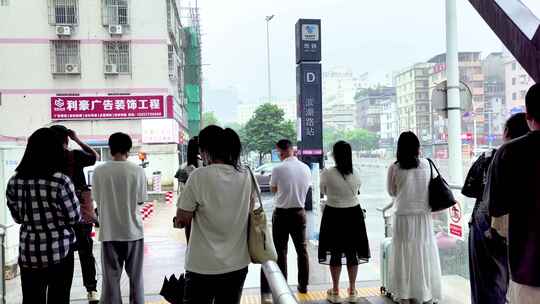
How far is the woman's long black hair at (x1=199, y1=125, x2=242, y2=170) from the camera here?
74.2 inches

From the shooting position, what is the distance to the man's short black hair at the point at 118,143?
2.92 meters

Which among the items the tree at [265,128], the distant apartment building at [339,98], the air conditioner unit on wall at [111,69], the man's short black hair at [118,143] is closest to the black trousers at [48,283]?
the man's short black hair at [118,143]

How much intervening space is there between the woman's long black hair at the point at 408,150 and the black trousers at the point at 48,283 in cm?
195

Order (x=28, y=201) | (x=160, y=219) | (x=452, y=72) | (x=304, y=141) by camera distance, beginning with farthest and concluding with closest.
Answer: (x=160, y=219)
(x=304, y=141)
(x=452, y=72)
(x=28, y=201)

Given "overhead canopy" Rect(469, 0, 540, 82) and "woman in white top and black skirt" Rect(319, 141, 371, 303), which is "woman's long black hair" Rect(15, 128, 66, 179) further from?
"overhead canopy" Rect(469, 0, 540, 82)

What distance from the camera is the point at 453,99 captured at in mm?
4148

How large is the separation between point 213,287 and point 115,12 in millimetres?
13253

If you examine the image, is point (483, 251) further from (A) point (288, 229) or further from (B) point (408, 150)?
(A) point (288, 229)

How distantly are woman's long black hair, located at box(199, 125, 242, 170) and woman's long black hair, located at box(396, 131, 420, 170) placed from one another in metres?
1.42

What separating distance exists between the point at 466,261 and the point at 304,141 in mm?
3382

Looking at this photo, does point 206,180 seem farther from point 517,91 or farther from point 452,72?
point 452,72

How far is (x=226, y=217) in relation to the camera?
6.05 feet

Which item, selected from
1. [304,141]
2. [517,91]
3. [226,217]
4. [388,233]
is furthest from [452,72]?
[226,217]

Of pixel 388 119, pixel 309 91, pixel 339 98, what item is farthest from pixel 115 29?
pixel 388 119
